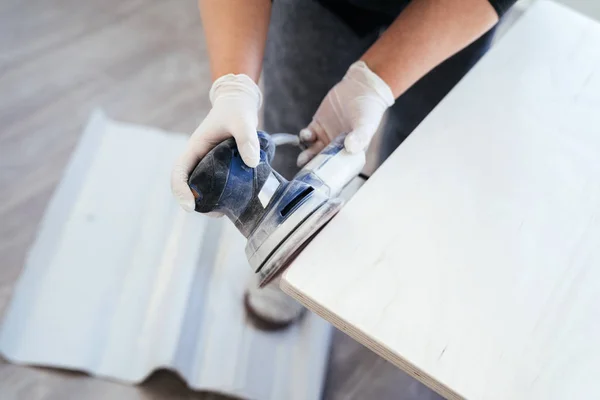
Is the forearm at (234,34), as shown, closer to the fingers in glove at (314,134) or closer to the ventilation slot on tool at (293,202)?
the fingers in glove at (314,134)

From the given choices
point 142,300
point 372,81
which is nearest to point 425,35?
point 372,81

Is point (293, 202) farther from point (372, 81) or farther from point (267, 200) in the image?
point (372, 81)

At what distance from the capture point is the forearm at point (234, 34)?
71 cm

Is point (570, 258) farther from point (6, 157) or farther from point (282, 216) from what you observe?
point (6, 157)

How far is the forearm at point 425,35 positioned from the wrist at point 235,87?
18 centimetres

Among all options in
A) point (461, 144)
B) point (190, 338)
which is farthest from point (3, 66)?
point (461, 144)

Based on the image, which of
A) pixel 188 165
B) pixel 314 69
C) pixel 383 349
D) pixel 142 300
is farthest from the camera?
pixel 142 300

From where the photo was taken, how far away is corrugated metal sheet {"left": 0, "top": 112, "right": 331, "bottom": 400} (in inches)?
43.5

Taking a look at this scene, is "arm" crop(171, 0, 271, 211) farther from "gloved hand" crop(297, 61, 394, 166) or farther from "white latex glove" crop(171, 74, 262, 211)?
"gloved hand" crop(297, 61, 394, 166)

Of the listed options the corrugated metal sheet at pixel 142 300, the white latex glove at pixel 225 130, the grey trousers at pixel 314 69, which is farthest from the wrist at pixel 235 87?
the corrugated metal sheet at pixel 142 300

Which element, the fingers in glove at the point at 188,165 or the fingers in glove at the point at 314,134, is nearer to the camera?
the fingers in glove at the point at 188,165

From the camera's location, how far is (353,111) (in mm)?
715

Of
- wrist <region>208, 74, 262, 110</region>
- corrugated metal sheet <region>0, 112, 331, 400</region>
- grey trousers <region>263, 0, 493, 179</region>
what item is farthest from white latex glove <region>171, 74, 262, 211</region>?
corrugated metal sheet <region>0, 112, 331, 400</region>

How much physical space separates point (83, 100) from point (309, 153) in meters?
1.03
